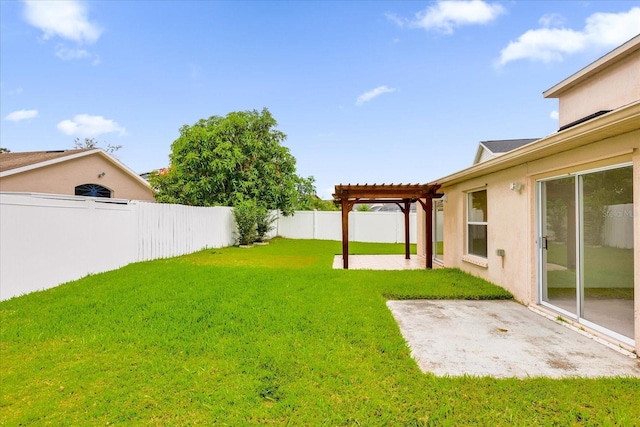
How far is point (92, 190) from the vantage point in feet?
A: 52.9

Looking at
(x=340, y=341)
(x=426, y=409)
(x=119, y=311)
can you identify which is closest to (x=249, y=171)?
(x=119, y=311)

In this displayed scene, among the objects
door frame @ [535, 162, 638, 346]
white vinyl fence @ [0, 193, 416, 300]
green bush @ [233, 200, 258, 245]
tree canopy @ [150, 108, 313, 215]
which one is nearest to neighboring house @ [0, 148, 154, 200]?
tree canopy @ [150, 108, 313, 215]

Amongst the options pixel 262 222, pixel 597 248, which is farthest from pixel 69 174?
pixel 597 248

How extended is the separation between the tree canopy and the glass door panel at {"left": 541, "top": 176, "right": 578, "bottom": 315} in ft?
47.8

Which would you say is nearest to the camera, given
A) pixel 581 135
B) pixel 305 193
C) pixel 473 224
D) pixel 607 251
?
pixel 581 135

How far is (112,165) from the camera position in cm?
1731

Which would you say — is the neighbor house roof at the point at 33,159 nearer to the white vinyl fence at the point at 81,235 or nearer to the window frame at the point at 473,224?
the white vinyl fence at the point at 81,235

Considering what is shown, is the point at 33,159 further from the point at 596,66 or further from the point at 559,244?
the point at 596,66

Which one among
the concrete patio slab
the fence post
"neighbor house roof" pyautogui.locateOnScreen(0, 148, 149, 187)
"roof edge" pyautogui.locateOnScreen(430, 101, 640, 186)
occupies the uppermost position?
"neighbor house roof" pyautogui.locateOnScreen(0, 148, 149, 187)

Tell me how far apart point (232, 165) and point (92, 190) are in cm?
700

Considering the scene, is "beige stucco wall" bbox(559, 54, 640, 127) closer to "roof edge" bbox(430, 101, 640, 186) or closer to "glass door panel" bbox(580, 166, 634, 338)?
"roof edge" bbox(430, 101, 640, 186)

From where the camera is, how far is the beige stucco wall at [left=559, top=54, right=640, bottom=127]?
7328 millimetres

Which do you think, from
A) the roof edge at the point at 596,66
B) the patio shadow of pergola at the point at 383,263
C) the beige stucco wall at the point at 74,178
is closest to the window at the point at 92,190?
the beige stucco wall at the point at 74,178

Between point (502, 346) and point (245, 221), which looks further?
point (245, 221)
